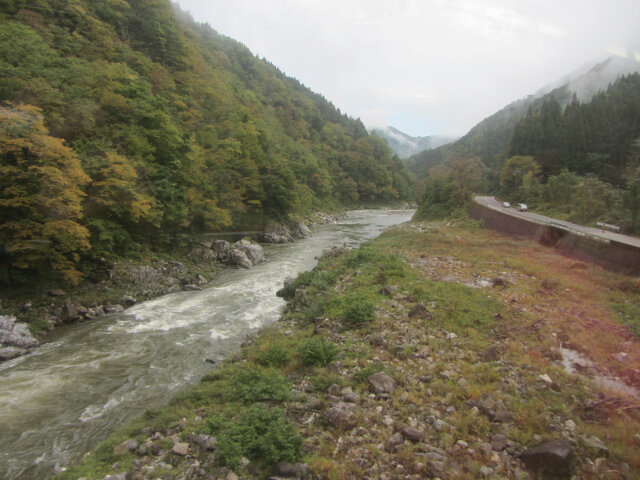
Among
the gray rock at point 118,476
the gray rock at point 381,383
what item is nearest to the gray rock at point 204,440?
the gray rock at point 118,476

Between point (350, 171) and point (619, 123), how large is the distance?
178 feet

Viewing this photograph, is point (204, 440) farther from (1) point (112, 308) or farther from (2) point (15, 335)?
(1) point (112, 308)

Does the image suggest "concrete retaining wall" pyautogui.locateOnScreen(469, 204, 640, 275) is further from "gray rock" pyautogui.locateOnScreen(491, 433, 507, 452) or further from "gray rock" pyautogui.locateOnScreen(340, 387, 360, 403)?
"gray rock" pyautogui.locateOnScreen(340, 387, 360, 403)

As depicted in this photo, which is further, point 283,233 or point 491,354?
point 283,233

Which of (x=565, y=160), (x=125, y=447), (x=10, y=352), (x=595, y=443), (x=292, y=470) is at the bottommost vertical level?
(x=10, y=352)

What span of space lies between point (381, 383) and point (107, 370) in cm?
772

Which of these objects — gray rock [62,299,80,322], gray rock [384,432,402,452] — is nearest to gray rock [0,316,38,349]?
gray rock [62,299,80,322]

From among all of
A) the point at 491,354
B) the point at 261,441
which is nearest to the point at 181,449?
the point at 261,441

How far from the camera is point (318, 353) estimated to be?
798 centimetres

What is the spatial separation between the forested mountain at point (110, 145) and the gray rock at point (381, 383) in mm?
11688

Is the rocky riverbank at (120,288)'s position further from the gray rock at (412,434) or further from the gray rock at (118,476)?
the gray rock at (412,434)

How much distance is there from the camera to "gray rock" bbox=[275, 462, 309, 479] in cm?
475

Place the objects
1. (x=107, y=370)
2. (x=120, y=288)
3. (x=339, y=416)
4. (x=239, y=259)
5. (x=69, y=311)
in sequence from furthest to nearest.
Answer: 1. (x=239, y=259)
2. (x=120, y=288)
3. (x=69, y=311)
4. (x=107, y=370)
5. (x=339, y=416)

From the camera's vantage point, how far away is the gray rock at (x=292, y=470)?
475 centimetres
